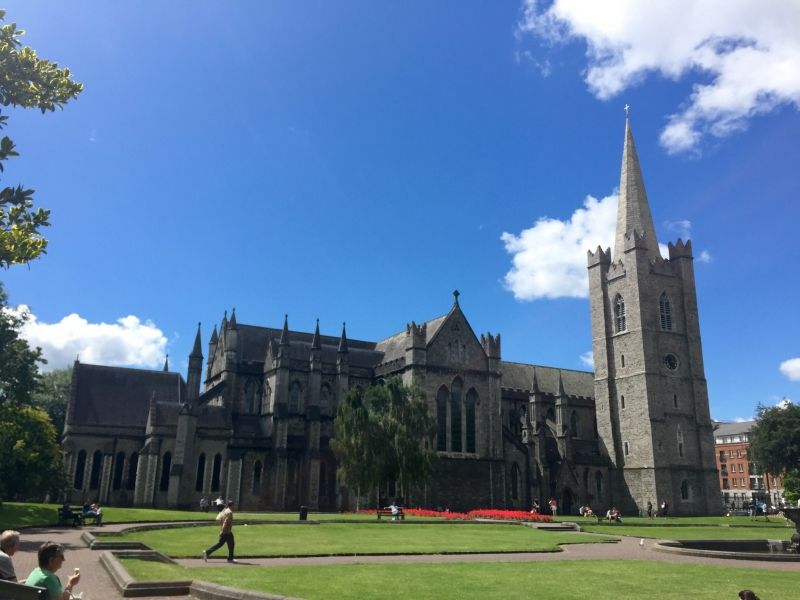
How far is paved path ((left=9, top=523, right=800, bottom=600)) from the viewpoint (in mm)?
16219

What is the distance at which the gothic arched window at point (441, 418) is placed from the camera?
5912cm

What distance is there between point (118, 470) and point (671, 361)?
181ft

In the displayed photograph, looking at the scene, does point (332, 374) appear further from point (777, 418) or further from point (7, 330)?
point (777, 418)

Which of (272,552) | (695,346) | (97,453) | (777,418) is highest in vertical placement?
(695,346)

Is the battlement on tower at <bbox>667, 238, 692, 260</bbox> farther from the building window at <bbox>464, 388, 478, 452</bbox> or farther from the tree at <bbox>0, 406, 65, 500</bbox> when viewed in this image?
the tree at <bbox>0, 406, 65, 500</bbox>

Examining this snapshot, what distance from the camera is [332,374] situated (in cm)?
6262

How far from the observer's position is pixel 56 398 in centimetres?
7444

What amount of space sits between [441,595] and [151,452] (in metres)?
45.5

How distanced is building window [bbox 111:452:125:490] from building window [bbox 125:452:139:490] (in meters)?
0.57

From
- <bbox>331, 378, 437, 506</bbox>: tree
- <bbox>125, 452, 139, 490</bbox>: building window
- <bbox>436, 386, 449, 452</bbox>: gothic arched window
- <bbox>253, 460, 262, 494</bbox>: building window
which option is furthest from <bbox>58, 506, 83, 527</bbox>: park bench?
<bbox>436, 386, 449, 452</bbox>: gothic arched window

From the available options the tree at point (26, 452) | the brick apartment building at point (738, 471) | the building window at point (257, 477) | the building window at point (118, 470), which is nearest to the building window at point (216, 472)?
the building window at point (257, 477)

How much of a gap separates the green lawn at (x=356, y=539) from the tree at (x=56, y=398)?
47.7m

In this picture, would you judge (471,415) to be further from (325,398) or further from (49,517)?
(49,517)

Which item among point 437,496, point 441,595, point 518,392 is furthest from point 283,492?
point 441,595
